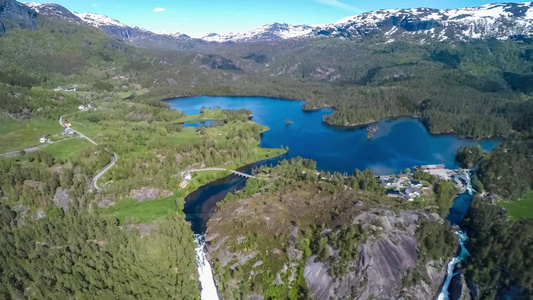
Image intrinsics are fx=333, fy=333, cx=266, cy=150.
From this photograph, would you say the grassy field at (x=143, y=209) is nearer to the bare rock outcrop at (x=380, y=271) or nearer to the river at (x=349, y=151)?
the river at (x=349, y=151)

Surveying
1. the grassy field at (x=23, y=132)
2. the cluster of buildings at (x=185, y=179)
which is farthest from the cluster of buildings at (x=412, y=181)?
the grassy field at (x=23, y=132)

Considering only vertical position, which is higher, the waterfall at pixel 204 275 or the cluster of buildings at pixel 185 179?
the cluster of buildings at pixel 185 179

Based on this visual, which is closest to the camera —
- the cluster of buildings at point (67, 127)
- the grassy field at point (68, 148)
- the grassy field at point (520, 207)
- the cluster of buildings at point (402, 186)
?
the grassy field at point (520, 207)

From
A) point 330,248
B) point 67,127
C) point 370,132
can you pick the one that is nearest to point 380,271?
point 330,248

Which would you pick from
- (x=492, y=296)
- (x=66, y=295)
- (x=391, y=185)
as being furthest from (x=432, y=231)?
(x=66, y=295)

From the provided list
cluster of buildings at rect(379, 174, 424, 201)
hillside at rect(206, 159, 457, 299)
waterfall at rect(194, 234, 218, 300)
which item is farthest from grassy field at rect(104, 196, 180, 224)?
cluster of buildings at rect(379, 174, 424, 201)

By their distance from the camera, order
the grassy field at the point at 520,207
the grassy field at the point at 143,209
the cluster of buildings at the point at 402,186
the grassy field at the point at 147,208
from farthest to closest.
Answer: the cluster of buildings at the point at 402,186 → the grassy field at the point at 147,208 → the grassy field at the point at 143,209 → the grassy field at the point at 520,207

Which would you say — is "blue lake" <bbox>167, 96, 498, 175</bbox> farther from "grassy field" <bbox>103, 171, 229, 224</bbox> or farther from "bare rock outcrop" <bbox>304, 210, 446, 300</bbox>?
"grassy field" <bbox>103, 171, 229, 224</bbox>
